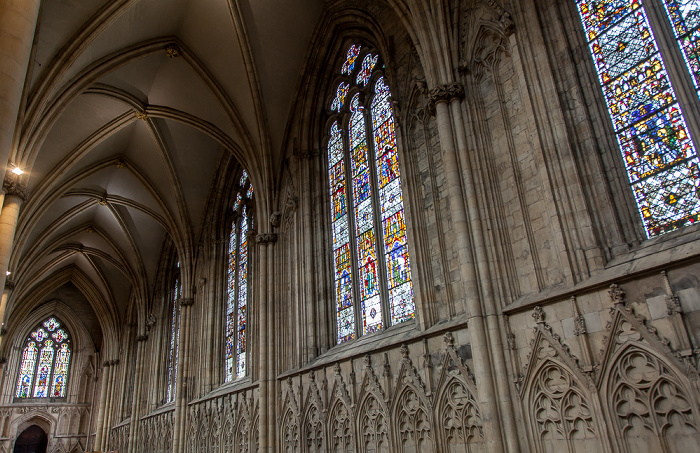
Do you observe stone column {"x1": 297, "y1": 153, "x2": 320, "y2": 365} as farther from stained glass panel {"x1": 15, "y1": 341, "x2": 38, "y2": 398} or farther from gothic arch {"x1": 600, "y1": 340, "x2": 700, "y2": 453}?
stained glass panel {"x1": 15, "y1": 341, "x2": 38, "y2": 398}

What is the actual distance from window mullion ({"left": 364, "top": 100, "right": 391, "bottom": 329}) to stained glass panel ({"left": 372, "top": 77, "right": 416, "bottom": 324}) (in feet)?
0.25

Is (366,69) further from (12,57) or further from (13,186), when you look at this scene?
(12,57)

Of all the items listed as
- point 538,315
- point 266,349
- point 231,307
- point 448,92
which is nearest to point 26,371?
point 231,307

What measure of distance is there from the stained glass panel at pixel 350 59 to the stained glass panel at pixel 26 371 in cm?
2593

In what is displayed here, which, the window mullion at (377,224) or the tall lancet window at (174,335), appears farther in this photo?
the tall lancet window at (174,335)

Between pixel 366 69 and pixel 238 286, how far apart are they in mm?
7729

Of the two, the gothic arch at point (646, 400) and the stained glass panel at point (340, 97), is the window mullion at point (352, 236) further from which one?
the gothic arch at point (646, 400)

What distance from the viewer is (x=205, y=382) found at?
53.7ft

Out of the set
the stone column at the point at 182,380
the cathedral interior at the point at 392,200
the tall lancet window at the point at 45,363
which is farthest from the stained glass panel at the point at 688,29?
the tall lancet window at the point at 45,363

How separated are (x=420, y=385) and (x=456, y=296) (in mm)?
1428

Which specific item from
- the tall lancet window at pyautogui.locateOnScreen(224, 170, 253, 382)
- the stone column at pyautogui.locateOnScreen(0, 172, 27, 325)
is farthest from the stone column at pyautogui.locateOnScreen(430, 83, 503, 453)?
the tall lancet window at pyautogui.locateOnScreen(224, 170, 253, 382)

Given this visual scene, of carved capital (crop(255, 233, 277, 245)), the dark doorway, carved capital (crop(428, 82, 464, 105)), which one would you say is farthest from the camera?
the dark doorway

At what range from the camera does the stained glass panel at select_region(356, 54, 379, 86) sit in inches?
471

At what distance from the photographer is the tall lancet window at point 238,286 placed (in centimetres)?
1556
